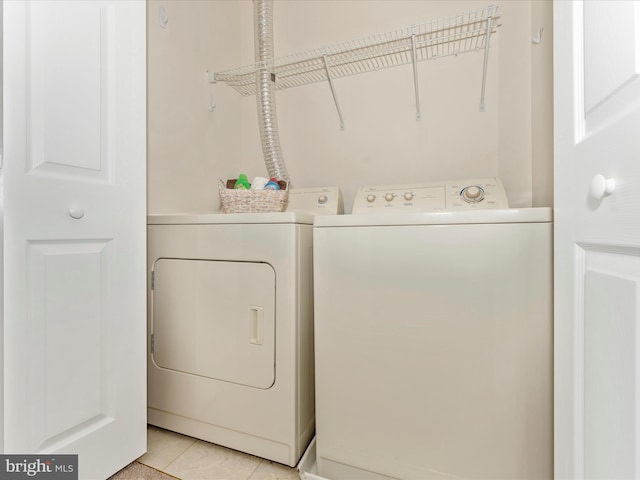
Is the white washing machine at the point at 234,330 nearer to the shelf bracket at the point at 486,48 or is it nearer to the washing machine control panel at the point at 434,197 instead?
the washing machine control panel at the point at 434,197

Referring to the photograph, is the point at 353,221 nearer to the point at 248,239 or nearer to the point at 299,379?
the point at 248,239

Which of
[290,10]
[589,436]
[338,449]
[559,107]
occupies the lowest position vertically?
[338,449]

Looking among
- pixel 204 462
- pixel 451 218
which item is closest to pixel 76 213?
pixel 204 462

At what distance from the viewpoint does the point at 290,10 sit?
191 cm

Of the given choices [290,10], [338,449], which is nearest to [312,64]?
[290,10]

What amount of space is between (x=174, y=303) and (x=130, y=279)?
245 mm

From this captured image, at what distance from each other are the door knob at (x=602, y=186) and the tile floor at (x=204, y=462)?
4.03 ft

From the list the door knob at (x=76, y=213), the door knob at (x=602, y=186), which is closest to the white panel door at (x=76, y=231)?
the door knob at (x=76, y=213)

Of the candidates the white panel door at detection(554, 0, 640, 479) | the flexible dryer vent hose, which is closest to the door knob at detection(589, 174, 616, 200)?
the white panel door at detection(554, 0, 640, 479)

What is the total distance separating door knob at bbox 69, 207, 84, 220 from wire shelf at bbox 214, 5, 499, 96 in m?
1.21

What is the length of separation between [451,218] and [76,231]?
3.73 ft

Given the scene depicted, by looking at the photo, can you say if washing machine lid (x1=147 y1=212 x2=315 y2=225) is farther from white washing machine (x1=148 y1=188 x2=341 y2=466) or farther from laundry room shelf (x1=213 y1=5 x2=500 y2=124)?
laundry room shelf (x1=213 y1=5 x2=500 y2=124)

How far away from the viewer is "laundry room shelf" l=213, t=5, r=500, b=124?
1.43 metres

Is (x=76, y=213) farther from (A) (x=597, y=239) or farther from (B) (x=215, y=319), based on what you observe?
(A) (x=597, y=239)
